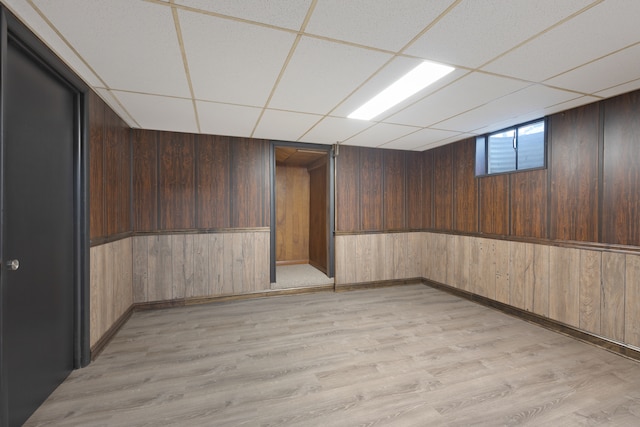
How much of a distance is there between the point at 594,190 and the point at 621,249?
24.3 inches

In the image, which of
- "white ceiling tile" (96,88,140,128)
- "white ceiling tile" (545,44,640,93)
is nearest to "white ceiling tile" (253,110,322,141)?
"white ceiling tile" (96,88,140,128)

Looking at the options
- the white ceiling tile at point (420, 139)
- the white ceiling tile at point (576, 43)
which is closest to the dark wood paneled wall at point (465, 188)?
the white ceiling tile at point (420, 139)

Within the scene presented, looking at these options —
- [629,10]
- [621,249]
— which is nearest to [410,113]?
[629,10]

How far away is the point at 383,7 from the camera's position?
1.51m

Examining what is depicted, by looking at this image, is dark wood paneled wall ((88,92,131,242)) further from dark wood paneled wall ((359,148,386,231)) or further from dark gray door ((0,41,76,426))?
dark wood paneled wall ((359,148,386,231))

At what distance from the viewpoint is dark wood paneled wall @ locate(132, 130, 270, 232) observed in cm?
388

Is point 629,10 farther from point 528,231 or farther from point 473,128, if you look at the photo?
point 528,231

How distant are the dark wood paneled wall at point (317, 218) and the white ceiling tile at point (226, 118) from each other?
229 cm

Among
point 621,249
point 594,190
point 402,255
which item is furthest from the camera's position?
point 402,255

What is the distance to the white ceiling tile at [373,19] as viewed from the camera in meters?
1.50

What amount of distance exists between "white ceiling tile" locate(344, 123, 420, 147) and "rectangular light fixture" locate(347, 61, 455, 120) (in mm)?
571

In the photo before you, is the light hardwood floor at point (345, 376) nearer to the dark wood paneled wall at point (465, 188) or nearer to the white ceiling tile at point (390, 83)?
the dark wood paneled wall at point (465, 188)

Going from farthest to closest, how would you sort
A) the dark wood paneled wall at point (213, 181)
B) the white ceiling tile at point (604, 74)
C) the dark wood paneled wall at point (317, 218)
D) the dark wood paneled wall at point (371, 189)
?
the dark wood paneled wall at point (317, 218)
the dark wood paneled wall at point (371, 189)
the dark wood paneled wall at point (213, 181)
the white ceiling tile at point (604, 74)

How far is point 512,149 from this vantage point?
3777 millimetres
